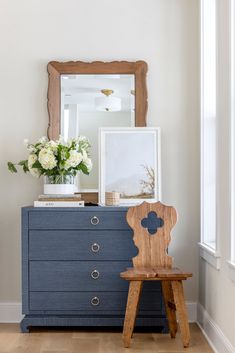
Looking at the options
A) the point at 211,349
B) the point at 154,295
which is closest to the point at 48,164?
the point at 154,295

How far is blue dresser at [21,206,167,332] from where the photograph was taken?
3.65 metres

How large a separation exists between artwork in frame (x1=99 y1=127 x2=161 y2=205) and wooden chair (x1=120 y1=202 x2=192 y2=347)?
1.06 ft

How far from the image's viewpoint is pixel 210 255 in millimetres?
3506

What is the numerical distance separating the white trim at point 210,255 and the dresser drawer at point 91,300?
0.41 meters

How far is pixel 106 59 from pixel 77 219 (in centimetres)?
123

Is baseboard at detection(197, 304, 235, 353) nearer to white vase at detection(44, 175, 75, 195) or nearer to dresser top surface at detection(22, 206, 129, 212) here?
dresser top surface at detection(22, 206, 129, 212)

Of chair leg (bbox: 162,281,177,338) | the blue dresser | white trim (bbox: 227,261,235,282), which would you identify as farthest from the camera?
the blue dresser

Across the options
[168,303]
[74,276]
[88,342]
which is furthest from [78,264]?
[168,303]

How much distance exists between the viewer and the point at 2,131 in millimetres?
4059

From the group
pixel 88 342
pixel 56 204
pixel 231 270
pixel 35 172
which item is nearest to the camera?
pixel 231 270

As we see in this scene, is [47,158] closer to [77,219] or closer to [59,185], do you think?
[59,185]

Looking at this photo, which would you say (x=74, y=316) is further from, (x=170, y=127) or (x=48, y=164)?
(x=170, y=127)

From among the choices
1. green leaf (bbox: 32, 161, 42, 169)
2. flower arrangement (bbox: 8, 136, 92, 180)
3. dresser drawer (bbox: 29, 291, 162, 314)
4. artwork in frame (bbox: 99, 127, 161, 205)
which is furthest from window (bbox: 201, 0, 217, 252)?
green leaf (bbox: 32, 161, 42, 169)

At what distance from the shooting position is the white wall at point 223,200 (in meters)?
3.03
